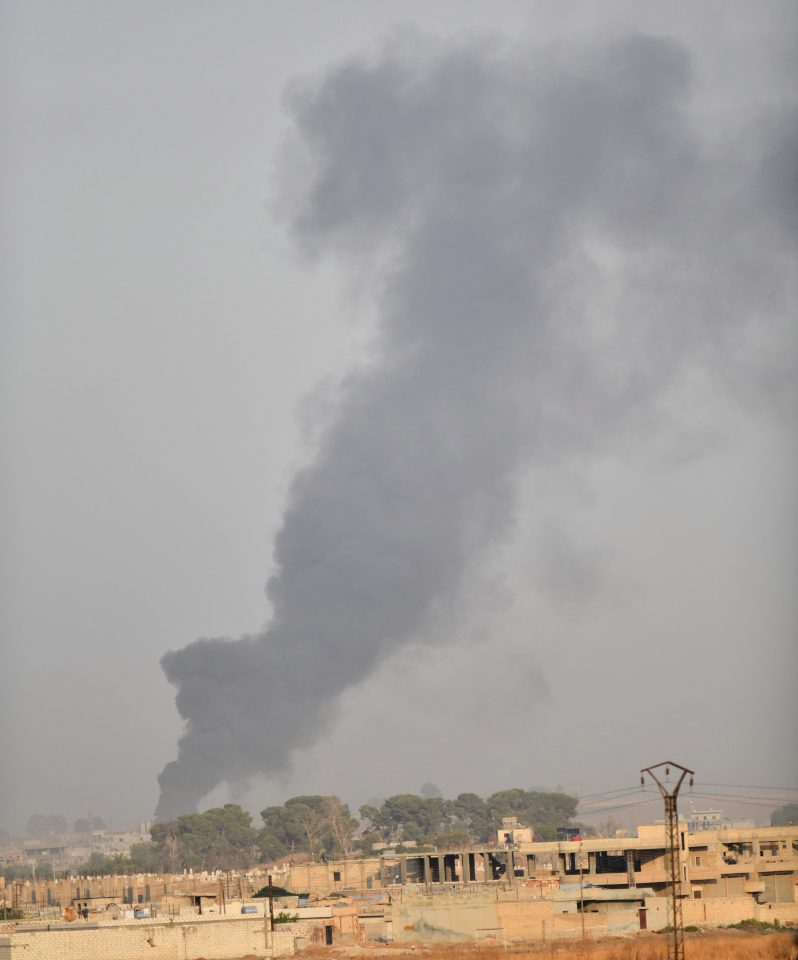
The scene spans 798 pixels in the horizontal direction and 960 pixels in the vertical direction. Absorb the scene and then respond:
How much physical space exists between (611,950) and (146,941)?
1489 centimetres

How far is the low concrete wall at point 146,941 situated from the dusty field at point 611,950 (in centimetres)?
219

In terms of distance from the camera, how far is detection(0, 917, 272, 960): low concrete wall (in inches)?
1821

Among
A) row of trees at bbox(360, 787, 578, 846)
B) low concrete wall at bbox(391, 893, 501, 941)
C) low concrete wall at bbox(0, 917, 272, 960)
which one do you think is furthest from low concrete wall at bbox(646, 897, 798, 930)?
row of trees at bbox(360, 787, 578, 846)

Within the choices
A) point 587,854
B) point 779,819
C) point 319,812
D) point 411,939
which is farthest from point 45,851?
point 411,939

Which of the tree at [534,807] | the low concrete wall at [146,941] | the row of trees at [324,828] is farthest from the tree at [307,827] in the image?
the low concrete wall at [146,941]

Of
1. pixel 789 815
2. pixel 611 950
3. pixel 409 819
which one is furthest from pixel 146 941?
pixel 409 819

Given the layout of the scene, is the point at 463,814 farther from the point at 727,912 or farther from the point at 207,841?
the point at 727,912

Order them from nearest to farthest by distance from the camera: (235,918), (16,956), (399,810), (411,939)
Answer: (16,956)
(235,918)
(411,939)
(399,810)

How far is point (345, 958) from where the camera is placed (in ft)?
159

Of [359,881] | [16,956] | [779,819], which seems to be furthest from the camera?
[779,819]

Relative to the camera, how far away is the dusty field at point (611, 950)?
47.2 metres

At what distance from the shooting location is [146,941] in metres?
47.0

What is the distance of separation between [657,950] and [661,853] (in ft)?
58.9

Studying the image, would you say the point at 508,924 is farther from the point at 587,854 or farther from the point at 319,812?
the point at 319,812
